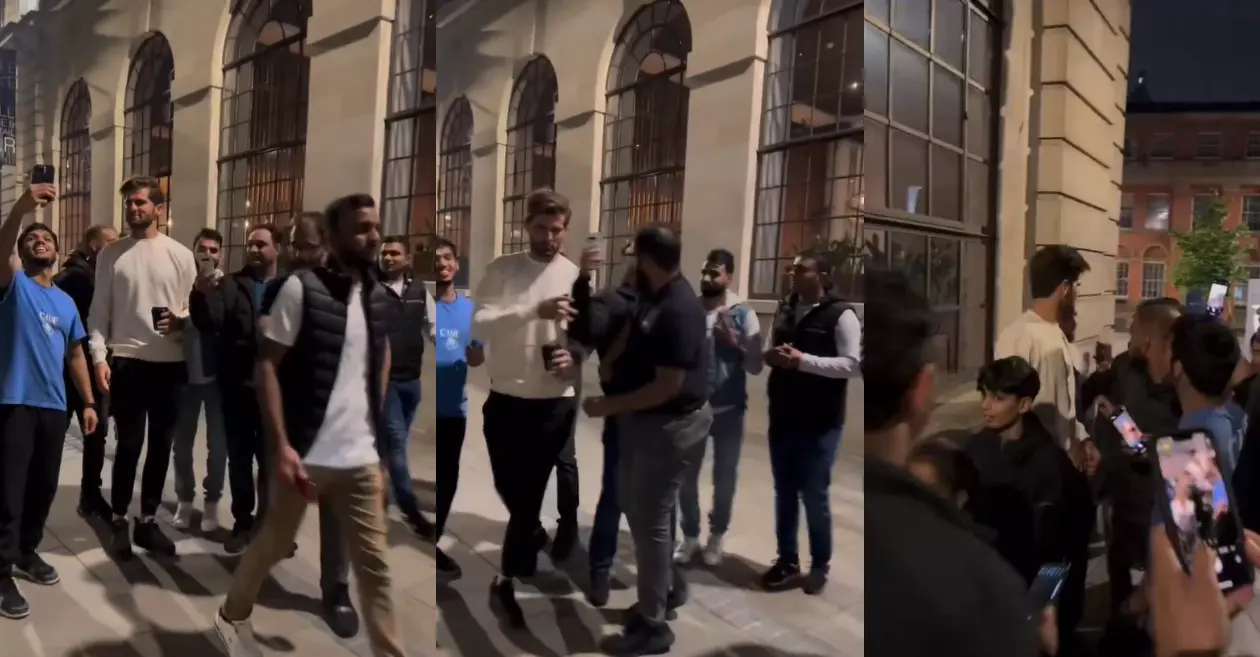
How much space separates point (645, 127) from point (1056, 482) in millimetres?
995

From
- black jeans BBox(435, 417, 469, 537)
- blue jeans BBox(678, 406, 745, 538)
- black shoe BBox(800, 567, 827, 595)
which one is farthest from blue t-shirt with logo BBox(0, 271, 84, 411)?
black shoe BBox(800, 567, 827, 595)

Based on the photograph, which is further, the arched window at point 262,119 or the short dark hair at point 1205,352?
the arched window at point 262,119

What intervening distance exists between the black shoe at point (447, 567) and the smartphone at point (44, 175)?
3.84 feet

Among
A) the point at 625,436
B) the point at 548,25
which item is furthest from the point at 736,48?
the point at 625,436

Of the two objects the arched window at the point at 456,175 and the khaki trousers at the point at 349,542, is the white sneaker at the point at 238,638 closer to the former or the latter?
the khaki trousers at the point at 349,542

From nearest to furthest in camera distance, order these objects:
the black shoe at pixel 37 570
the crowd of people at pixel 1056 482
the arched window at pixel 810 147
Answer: the arched window at pixel 810 147 < the crowd of people at pixel 1056 482 < the black shoe at pixel 37 570

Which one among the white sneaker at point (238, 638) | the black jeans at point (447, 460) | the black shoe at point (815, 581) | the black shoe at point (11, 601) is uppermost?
the black jeans at point (447, 460)

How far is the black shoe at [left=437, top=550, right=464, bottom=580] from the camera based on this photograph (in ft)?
5.42

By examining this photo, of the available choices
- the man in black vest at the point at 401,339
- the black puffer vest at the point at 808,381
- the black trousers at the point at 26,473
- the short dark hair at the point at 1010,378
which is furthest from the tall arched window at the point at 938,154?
the black trousers at the point at 26,473

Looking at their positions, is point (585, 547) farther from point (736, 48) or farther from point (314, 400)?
point (736, 48)

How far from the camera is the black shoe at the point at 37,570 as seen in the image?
1.70 meters

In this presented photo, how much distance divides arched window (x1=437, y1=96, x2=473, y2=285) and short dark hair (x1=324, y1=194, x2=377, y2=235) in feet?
0.52

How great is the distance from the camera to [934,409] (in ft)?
4.55

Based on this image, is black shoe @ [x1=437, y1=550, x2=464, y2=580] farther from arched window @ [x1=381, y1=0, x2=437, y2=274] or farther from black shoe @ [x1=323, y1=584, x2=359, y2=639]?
arched window @ [x1=381, y1=0, x2=437, y2=274]
